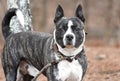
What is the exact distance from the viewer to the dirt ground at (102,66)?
10.9m

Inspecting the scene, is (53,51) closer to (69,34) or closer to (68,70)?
(68,70)

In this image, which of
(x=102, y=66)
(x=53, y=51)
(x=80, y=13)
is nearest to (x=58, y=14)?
(x=80, y=13)

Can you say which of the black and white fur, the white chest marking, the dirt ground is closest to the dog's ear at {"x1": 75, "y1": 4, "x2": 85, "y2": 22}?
the black and white fur

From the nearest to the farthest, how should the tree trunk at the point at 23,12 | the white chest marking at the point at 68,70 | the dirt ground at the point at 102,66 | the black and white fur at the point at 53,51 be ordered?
1. the black and white fur at the point at 53,51
2. the white chest marking at the point at 68,70
3. the tree trunk at the point at 23,12
4. the dirt ground at the point at 102,66

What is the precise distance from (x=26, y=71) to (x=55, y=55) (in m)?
1.01

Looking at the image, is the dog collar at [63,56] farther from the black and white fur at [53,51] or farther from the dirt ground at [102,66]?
the dirt ground at [102,66]

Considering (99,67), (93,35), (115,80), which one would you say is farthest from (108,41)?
(115,80)

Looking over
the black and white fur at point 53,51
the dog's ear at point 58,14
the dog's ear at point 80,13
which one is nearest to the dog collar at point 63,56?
the black and white fur at point 53,51

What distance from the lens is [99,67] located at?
1278 cm

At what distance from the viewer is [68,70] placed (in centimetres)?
750

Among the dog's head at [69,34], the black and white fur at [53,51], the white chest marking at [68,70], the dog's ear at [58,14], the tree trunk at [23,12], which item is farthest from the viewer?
the tree trunk at [23,12]

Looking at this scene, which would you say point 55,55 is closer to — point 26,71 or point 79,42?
point 79,42

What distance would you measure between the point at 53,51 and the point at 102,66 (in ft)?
17.8

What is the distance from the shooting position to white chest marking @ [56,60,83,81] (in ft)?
24.6
